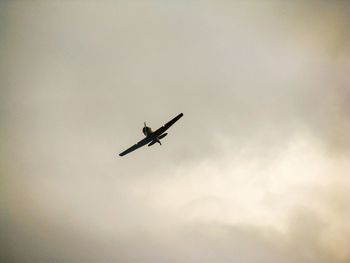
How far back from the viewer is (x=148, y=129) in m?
75.8
